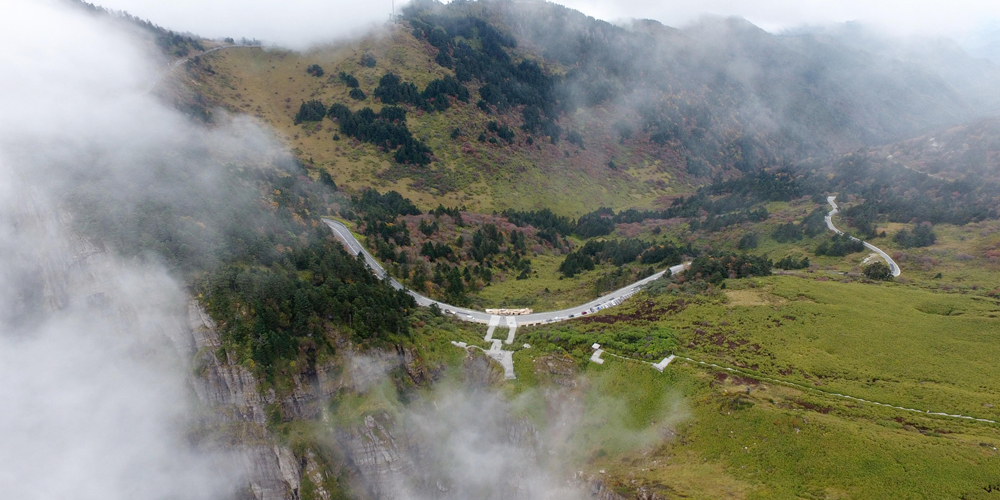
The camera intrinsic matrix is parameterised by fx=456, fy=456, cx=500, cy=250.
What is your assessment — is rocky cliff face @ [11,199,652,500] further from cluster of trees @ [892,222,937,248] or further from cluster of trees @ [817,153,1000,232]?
cluster of trees @ [817,153,1000,232]

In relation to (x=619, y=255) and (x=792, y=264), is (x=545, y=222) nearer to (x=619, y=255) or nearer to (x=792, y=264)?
(x=619, y=255)

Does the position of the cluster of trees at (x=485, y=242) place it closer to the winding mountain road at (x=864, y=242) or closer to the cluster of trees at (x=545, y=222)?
the cluster of trees at (x=545, y=222)

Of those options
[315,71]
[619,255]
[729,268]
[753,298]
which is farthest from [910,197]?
[315,71]

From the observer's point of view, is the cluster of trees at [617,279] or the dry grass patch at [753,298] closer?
the dry grass patch at [753,298]

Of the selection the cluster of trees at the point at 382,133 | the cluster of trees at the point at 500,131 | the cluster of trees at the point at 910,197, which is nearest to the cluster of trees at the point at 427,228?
the cluster of trees at the point at 382,133

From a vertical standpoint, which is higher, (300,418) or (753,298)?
(753,298)

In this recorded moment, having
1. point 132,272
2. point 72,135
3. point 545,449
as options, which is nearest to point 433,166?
point 72,135
